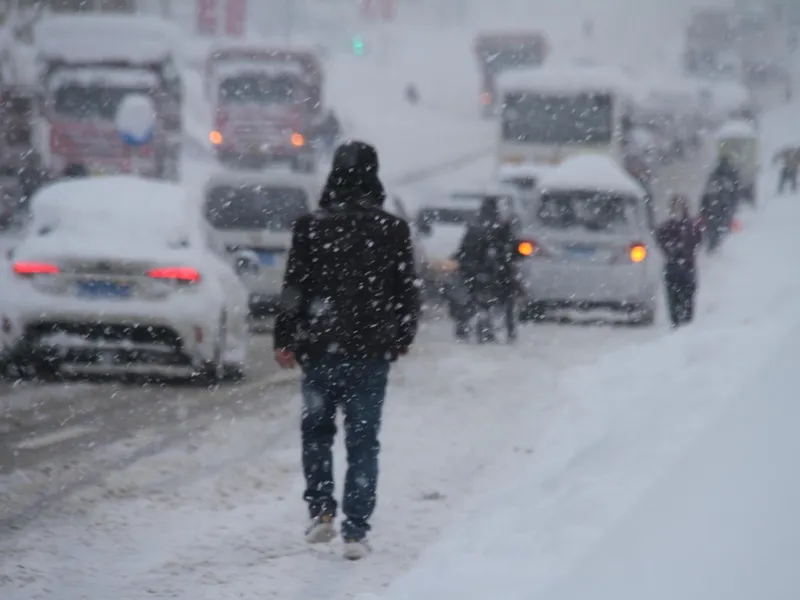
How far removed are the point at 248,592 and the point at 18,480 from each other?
8.05ft

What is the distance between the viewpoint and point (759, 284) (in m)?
19.4

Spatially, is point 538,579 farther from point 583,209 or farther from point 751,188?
point 751,188

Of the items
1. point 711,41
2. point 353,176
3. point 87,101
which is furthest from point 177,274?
point 711,41

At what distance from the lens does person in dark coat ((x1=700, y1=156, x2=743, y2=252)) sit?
2677 centimetres

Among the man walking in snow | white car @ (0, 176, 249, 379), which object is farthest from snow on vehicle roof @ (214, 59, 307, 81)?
white car @ (0, 176, 249, 379)

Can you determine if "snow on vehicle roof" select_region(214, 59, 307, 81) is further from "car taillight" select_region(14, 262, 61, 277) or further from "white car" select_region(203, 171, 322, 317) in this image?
"car taillight" select_region(14, 262, 61, 277)

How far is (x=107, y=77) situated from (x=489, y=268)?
1446cm

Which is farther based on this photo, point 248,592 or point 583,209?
point 583,209

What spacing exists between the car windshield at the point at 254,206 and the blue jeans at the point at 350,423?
9501mm

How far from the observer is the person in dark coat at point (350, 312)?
262 inches

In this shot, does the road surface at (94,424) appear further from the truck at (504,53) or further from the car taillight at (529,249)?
the truck at (504,53)

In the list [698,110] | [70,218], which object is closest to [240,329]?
[70,218]

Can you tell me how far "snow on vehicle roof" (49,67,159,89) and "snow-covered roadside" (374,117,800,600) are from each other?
16082 mm

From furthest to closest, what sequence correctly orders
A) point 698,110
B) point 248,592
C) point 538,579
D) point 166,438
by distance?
point 698,110, point 166,438, point 248,592, point 538,579
